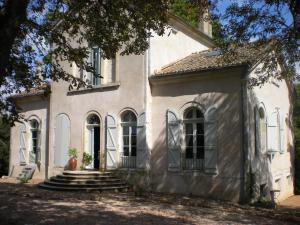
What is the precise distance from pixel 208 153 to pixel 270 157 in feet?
10.1

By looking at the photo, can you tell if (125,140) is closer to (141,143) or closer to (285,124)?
(141,143)

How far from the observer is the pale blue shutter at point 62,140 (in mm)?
18734

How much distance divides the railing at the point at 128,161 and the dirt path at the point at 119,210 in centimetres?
206

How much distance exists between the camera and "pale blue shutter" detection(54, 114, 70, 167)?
61.5 ft

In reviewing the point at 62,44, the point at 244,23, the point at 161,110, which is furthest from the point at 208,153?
the point at 62,44

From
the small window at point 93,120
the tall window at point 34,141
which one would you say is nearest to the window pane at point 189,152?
the small window at point 93,120

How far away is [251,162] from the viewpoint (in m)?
14.0

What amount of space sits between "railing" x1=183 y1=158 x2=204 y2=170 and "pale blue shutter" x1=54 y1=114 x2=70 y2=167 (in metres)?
6.01

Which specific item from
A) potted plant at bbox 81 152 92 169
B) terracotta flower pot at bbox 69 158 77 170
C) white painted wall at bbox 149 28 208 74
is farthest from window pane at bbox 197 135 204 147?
terracotta flower pot at bbox 69 158 77 170

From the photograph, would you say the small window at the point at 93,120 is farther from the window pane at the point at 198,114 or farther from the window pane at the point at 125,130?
the window pane at the point at 198,114

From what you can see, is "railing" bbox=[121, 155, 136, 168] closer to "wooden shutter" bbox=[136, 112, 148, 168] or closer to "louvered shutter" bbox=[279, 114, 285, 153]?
"wooden shutter" bbox=[136, 112, 148, 168]

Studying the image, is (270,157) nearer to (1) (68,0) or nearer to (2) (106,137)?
(2) (106,137)

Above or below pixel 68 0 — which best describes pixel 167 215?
below

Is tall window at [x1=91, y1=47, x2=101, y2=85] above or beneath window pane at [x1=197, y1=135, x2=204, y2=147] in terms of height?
above
